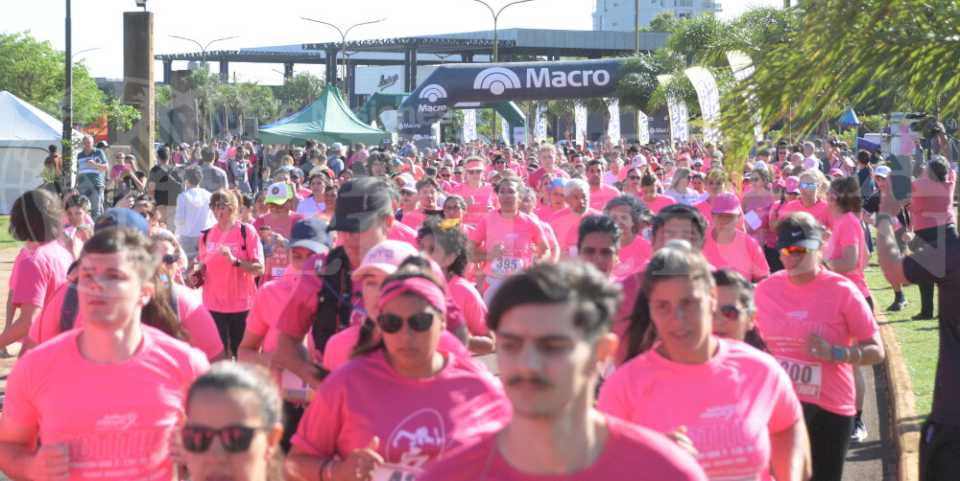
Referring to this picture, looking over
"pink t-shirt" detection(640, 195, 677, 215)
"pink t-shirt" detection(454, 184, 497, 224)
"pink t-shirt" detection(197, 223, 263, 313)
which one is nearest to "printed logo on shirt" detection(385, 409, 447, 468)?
"pink t-shirt" detection(197, 223, 263, 313)

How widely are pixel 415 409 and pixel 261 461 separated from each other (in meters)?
0.70

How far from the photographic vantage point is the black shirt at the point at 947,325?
233 inches

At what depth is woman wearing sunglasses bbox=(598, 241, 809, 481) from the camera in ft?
14.0

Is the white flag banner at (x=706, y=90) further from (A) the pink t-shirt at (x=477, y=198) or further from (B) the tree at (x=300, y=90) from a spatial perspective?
(B) the tree at (x=300, y=90)

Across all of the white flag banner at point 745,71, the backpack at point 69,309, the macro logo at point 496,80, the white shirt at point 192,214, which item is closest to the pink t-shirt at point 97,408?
the backpack at point 69,309

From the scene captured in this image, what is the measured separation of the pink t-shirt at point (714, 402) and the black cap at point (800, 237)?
235 cm

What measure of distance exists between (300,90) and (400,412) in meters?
118

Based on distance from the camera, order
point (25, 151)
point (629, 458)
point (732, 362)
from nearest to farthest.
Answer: point (629, 458) → point (732, 362) → point (25, 151)

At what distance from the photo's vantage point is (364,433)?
4.09 meters

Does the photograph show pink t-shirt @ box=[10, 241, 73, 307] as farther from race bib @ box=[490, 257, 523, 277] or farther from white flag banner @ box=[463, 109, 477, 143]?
white flag banner @ box=[463, 109, 477, 143]

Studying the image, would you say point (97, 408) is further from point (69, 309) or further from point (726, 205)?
point (726, 205)

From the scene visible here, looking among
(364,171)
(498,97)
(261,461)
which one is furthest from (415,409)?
(498,97)

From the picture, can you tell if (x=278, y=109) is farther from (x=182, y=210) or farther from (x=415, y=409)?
(x=415, y=409)

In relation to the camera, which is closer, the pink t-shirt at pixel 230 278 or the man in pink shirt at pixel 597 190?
the pink t-shirt at pixel 230 278
